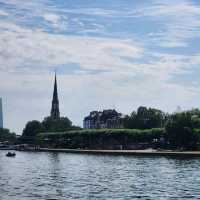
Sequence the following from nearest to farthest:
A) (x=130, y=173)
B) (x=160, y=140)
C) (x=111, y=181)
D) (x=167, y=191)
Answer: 1. (x=167, y=191)
2. (x=111, y=181)
3. (x=130, y=173)
4. (x=160, y=140)

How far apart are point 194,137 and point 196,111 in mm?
45089

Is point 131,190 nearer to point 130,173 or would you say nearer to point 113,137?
point 130,173

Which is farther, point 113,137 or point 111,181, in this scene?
point 113,137

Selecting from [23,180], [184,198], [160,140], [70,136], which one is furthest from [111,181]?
[70,136]

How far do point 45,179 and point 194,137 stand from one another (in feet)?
248

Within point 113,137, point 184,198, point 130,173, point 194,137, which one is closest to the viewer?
point 184,198

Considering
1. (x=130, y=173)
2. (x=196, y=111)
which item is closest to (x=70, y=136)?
(x=196, y=111)

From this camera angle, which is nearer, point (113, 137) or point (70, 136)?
point (113, 137)

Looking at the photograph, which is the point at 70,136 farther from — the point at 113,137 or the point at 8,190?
the point at 8,190

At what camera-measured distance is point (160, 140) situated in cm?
15700

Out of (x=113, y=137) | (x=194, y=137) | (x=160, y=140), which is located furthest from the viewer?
(x=113, y=137)

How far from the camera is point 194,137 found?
440ft

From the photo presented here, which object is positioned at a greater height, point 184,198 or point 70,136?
point 70,136

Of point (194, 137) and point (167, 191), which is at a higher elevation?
point (194, 137)
